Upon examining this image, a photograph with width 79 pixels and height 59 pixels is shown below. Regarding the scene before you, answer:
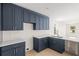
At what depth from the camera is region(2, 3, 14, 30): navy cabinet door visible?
2.25 m

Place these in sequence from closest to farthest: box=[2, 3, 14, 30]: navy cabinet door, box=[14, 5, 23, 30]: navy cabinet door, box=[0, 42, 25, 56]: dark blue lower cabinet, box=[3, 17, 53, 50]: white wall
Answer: box=[0, 42, 25, 56]: dark blue lower cabinet, box=[2, 3, 14, 30]: navy cabinet door, box=[14, 5, 23, 30]: navy cabinet door, box=[3, 17, 53, 50]: white wall

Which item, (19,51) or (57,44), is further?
(57,44)

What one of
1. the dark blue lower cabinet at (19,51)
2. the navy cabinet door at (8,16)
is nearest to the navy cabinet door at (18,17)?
the navy cabinet door at (8,16)

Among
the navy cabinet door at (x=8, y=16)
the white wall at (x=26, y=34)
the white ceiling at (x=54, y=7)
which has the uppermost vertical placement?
the white ceiling at (x=54, y=7)

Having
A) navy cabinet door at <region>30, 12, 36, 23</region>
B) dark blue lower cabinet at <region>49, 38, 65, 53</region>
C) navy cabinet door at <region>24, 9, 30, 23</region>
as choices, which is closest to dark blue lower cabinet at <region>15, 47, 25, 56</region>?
navy cabinet door at <region>24, 9, 30, 23</region>

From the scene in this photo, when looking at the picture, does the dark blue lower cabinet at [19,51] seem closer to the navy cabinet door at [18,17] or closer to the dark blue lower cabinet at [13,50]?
the dark blue lower cabinet at [13,50]

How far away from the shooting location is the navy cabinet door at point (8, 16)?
2.25m

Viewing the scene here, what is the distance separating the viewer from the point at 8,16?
7.71 feet

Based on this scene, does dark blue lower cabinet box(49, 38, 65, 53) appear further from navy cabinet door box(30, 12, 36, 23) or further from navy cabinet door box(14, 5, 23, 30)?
navy cabinet door box(14, 5, 23, 30)

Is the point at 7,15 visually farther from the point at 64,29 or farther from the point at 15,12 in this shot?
Answer: the point at 64,29

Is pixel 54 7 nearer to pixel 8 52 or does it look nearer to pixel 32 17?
pixel 32 17

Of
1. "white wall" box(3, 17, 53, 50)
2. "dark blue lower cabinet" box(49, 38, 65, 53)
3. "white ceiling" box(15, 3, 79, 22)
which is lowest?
"dark blue lower cabinet" box(49, 38, 65, 53)

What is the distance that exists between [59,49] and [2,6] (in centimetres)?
300

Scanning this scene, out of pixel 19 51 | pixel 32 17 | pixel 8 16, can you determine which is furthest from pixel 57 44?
pixel 8 16
